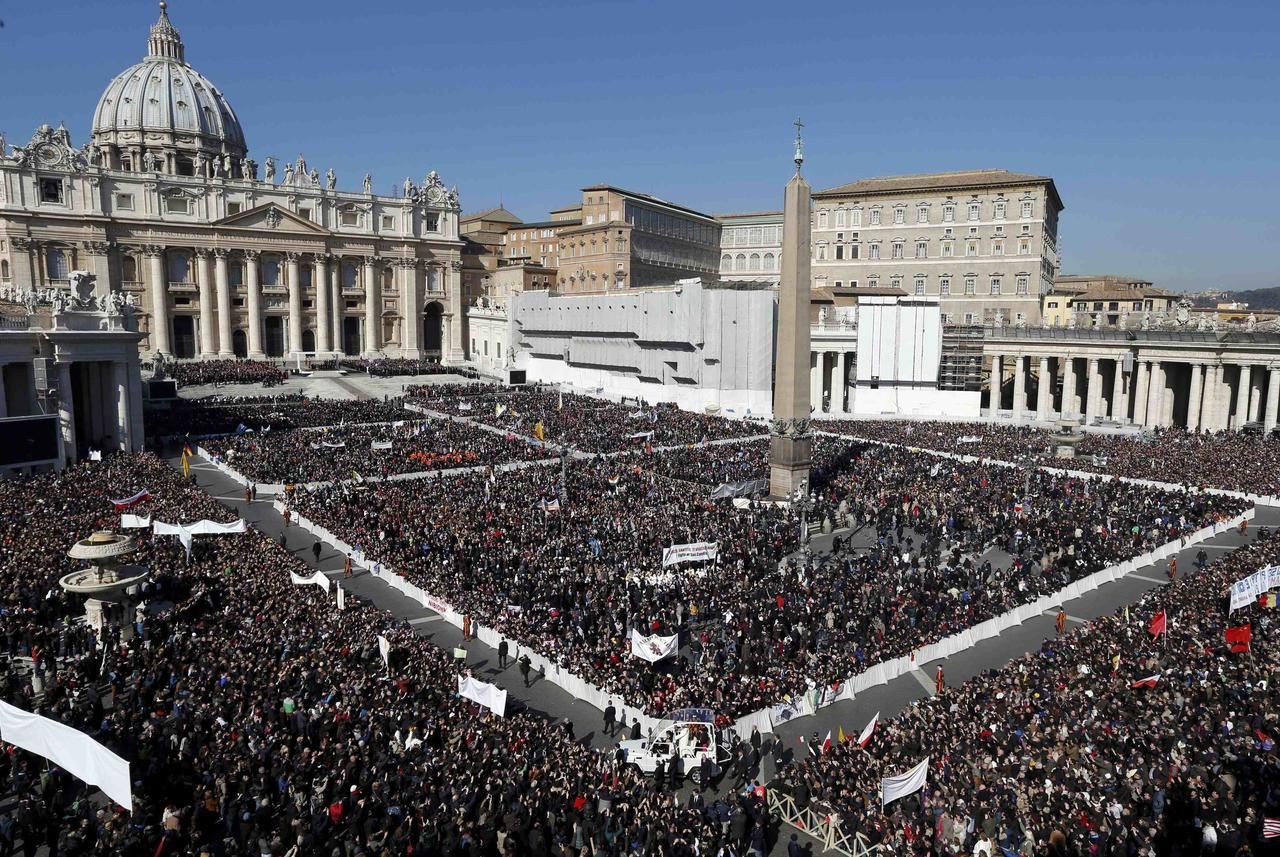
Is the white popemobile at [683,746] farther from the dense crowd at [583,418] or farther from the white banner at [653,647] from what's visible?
the dense crowd at [583,418]

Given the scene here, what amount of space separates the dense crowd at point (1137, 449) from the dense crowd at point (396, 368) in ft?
126

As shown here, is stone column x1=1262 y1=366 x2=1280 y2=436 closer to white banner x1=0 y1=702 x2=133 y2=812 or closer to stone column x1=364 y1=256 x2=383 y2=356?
white banner x1=0 y1=702 x2=133 y2=812

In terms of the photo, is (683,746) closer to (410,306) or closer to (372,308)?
(372,308)

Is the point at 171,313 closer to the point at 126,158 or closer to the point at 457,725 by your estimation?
the point at 126,158

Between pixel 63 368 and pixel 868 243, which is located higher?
pixel 868 243

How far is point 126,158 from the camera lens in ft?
298

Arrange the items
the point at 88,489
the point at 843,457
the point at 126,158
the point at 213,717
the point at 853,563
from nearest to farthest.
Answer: the point at 213,717
the point at 853,563
the point at 88,489
the point at 843,457
the point at 126,158

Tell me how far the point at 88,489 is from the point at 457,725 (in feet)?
65.2

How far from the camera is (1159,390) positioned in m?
50.2

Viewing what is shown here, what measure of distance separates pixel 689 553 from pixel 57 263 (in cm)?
7096

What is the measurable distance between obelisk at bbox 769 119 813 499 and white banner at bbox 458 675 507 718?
19.1 meters

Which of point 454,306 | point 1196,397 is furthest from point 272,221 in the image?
point 1196,397

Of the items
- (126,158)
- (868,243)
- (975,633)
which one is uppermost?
(126,158)

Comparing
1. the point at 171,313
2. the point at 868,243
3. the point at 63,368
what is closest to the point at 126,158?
the point at 171,313
